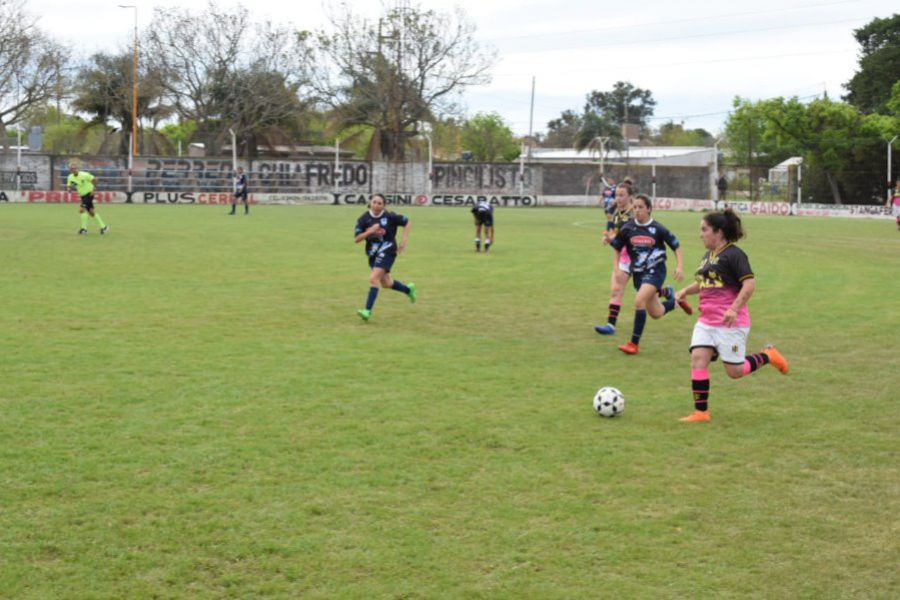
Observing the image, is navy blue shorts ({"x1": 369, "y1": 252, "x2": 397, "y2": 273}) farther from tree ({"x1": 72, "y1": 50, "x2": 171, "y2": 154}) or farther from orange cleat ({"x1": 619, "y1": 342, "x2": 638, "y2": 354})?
tree ({"x1": 72, "y1": 50, "x2": 171, "y2": 154})

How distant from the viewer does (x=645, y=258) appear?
1161 centimetres

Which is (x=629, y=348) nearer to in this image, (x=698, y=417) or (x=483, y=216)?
(x=698, y=417)

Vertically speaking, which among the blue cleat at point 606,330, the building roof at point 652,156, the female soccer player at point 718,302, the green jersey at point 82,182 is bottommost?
the blue cleat at point 606,330

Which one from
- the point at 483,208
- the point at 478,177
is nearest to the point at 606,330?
the point at 483,208

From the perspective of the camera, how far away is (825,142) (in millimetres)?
57375

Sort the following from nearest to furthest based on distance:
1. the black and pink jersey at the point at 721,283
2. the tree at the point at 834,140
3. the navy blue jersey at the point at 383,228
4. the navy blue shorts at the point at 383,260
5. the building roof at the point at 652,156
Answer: the black and pink jersey at the point at 721,283
the navy blue jersey at the point at 383,228
the navy blue shorts at the point at 383,260
the tree at the point at 834,140
the building roof at the point at 652,156

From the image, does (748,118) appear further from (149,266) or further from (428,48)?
(149,266)

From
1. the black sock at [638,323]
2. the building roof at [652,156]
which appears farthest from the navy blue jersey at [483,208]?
the building roof at [652,156]

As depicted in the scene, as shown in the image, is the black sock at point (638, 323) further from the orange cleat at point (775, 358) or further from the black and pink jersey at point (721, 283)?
the black and pink jersey at point (721, 283)

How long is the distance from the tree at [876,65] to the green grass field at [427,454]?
6329 centimetres

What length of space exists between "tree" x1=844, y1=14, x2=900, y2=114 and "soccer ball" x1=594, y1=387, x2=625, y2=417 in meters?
68.3

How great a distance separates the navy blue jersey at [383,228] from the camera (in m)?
13.7

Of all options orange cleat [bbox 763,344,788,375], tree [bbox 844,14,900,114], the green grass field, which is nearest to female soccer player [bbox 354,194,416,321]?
the green grass field

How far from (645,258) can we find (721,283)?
10.9ft
